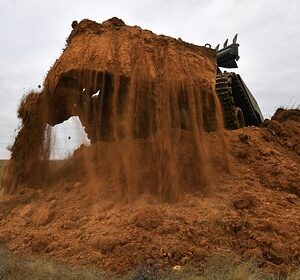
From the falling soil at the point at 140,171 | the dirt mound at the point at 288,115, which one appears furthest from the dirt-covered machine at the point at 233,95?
the falling soil at the point at 140,171

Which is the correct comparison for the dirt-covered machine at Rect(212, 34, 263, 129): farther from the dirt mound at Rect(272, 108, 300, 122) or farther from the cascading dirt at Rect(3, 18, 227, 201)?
the cascading dirt at Rect(3, 18, 227, 201)

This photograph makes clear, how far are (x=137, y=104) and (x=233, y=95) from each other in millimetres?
4643

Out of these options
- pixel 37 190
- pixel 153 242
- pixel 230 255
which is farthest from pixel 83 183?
pixel 230 255

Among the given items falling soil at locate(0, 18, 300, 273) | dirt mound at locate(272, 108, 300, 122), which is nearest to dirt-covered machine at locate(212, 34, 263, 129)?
dirt mound at locate(272, 108, 300, 122)

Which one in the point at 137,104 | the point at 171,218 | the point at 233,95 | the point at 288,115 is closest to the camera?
the point at 171,218

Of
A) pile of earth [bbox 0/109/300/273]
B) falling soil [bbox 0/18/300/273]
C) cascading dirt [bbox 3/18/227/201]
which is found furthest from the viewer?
cascading dirt [bbox 3/18/227/201]

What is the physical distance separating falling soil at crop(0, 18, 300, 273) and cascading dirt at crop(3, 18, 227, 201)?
19 mm

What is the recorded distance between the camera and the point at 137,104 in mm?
8500

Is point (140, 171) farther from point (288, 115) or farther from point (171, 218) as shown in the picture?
point (288, 115)

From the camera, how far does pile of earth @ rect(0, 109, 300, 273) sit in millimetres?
6766

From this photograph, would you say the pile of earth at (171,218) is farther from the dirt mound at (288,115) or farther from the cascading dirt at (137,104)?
the dirt mound at (288,115)

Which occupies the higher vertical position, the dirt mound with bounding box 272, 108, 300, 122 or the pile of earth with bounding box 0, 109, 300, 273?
the dirt mound with bounding box 272, 108, 300, 122

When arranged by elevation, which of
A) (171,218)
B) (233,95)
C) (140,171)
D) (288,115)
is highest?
(233,95)

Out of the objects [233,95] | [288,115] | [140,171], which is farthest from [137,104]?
[288,115]
